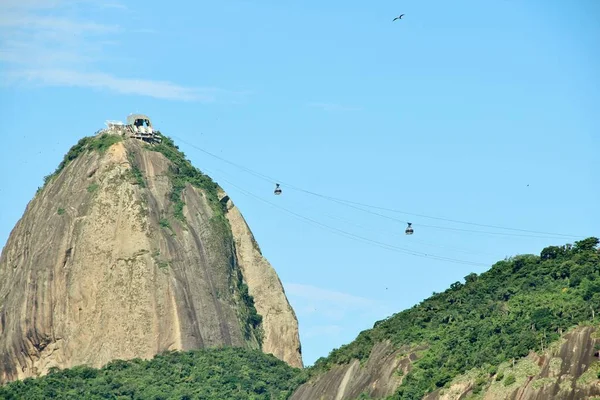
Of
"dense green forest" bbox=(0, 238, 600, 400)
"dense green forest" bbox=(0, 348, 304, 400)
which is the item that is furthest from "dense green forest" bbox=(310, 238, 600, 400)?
"dense green forest" bbox=(0, 348, 304, 400)

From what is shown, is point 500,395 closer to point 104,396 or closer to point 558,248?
point 558,248

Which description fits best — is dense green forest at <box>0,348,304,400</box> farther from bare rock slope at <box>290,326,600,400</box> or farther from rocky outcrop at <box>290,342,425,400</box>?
bare rock slope at <box>290,326,600,400</box>

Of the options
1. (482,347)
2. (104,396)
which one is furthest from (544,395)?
(104,396)

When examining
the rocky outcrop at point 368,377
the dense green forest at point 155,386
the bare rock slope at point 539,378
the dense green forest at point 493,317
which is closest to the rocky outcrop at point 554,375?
the bare rock slope at point 539,378

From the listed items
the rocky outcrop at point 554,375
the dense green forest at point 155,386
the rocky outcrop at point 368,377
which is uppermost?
the dense green forest at point 155,386

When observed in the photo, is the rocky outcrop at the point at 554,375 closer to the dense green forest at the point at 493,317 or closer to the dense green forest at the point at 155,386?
the dense green forest at the point at 493,317

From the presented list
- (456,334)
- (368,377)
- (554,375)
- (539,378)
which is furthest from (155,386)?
(554,375)
